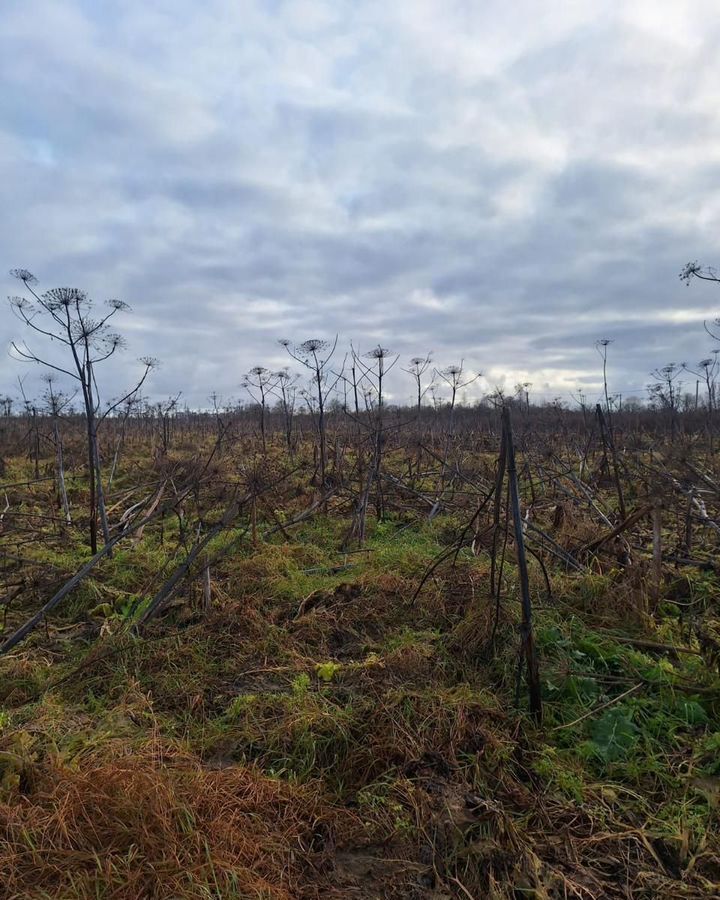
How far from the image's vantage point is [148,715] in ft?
9.89

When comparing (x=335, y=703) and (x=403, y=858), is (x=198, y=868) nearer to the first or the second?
(x=403, y=858)

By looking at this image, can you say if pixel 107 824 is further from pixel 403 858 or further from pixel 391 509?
pixel 391 509

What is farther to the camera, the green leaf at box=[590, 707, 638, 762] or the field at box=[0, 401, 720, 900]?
the green leaf at box=[590, 707, 638, 762]

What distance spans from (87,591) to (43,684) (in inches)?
59.7

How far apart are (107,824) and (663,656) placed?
3293mm

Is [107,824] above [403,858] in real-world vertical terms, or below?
above

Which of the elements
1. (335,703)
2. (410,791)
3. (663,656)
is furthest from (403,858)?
(663,656)

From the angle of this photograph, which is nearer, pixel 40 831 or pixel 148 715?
pixel 40 831

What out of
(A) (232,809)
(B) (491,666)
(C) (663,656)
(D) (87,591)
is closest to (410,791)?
(A) (232,809)

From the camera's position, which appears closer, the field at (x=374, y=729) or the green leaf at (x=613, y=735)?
the field at (x=374, y=729)

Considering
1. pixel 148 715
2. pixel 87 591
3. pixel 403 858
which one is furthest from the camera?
pixel 87 591

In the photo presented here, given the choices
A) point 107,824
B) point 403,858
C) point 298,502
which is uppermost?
point 298,502

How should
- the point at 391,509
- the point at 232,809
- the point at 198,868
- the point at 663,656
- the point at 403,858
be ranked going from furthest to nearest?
1. the point at 391,509
2. the point at 663,656
3. the point at 232,809
4. the point at 403,858
5. the point at 198,868

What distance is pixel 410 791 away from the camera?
2.33 m
